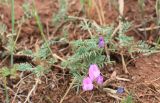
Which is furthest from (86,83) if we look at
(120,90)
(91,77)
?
(120,90)

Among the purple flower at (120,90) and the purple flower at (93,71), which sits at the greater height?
the purple flower at (93,71)

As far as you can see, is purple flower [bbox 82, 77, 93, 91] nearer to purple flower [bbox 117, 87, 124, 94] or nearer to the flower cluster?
the flower cluster

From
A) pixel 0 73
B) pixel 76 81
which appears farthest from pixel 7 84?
pixel 76 81

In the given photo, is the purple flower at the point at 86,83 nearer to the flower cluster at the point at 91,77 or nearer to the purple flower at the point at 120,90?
the flower cluster at the point at 91,77

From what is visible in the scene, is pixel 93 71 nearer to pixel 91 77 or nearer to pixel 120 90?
pixel 91 77

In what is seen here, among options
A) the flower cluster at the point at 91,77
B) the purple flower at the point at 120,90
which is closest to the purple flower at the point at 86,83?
the flower cluster at the point at 91,77

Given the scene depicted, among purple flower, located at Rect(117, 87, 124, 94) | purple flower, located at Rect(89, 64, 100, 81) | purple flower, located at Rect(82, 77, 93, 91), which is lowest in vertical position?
purple flower, located at Rect(117, 87, 124, 94)

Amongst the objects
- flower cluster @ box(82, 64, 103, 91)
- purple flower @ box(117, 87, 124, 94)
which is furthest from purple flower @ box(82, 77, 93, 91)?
purple flower @ box(117, 87, 124, 94)

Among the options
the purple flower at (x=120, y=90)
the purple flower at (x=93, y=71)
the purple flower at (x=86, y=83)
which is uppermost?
the purple flower at (x=93, y=71)

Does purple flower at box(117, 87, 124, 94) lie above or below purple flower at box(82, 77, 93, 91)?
below

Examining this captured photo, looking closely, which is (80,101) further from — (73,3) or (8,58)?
(73,3)

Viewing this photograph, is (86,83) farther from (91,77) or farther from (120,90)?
(120,90)
